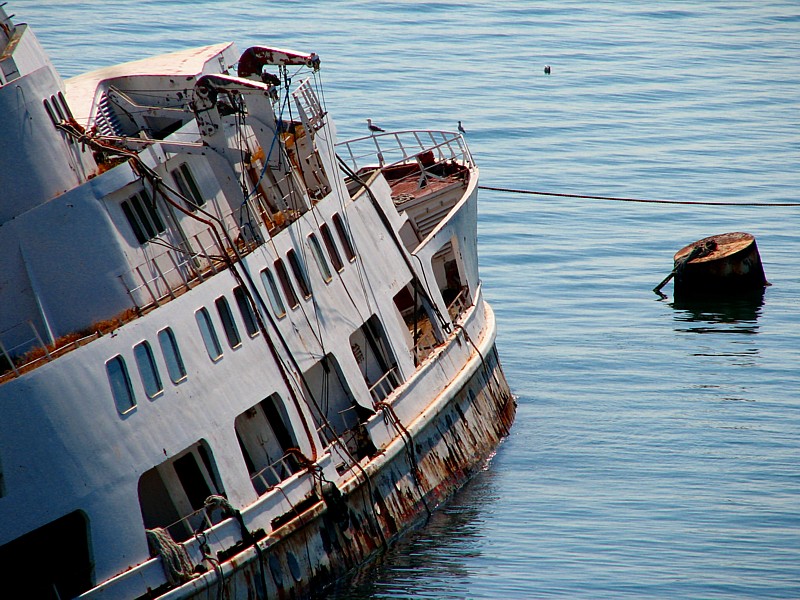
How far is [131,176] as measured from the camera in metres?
21.2

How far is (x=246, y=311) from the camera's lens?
22.8m

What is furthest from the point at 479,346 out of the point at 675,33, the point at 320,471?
the point at 675,33

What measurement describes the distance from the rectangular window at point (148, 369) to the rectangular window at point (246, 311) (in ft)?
9.49

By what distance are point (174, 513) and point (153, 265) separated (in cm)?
483

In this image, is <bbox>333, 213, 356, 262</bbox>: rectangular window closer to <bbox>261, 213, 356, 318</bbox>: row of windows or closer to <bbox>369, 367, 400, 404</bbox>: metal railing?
<bbox>261, 213, 356, 318</bbox>: row of windows

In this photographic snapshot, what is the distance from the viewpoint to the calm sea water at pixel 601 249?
85.3 feet

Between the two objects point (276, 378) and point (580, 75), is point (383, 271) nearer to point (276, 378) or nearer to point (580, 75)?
point (276, 378)

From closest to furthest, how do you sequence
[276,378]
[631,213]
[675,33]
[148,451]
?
[148,451] < [276,378] < [631,213] < [675,33]

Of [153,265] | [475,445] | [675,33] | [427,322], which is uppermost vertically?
[153,265]

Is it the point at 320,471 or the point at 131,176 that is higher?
the point at 131,176

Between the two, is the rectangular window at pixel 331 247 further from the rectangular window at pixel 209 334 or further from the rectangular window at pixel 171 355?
the rectangular window at pixel 171 355

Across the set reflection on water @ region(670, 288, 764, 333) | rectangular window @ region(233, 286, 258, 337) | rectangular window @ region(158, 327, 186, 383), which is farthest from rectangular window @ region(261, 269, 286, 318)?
reflection on water @ region(670, 288, 764, 333)

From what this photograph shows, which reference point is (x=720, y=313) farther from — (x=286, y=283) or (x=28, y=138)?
(x=28, y=138)

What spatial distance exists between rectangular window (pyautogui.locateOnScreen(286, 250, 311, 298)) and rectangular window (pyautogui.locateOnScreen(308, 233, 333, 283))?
749mm
